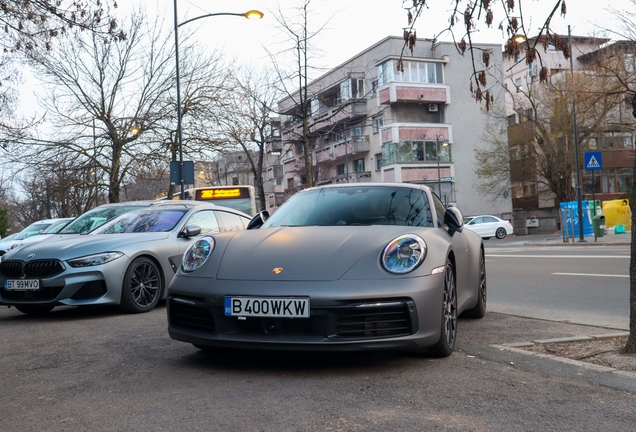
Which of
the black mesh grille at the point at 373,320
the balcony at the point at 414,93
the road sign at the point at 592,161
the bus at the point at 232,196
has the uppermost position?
the balcony at the point at 414,93

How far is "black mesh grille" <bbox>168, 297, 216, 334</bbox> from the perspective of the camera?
4.53m

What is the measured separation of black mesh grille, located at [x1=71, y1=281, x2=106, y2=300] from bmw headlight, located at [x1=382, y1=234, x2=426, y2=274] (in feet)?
13.4

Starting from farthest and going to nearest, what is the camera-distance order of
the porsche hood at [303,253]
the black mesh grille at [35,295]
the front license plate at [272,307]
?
the black mesh grille at [35,295] < the porsche hood at [303,253] < the front license plate at [272,307]

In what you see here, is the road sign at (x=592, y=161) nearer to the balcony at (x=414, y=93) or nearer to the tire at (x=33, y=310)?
the tire at (x=33, y=310)

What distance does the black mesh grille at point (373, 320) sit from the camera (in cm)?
426

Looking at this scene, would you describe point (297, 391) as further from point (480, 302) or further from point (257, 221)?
point (480, 302)

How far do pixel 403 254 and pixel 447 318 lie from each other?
649mm

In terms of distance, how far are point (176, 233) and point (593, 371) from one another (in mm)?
5731

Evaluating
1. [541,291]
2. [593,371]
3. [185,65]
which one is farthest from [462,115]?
[593,371]

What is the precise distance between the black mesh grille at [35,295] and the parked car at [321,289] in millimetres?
2997

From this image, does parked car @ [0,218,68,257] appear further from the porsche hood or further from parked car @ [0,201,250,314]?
the porsche hood

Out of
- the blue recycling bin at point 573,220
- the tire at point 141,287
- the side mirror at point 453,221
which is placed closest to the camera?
the side mirror at point 453,221

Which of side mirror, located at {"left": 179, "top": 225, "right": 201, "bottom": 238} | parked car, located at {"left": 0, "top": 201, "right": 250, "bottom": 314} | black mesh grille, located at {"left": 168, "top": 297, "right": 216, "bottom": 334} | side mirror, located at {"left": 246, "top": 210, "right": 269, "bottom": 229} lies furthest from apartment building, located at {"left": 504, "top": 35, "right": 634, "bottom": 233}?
black mesh grille, located at {"left": 168, "top": 297, "right": 216, "bottom": 334}

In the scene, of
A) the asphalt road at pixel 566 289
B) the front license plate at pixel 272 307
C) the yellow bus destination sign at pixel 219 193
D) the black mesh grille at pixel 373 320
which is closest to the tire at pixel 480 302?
the asphalt road at pixel 566 289
